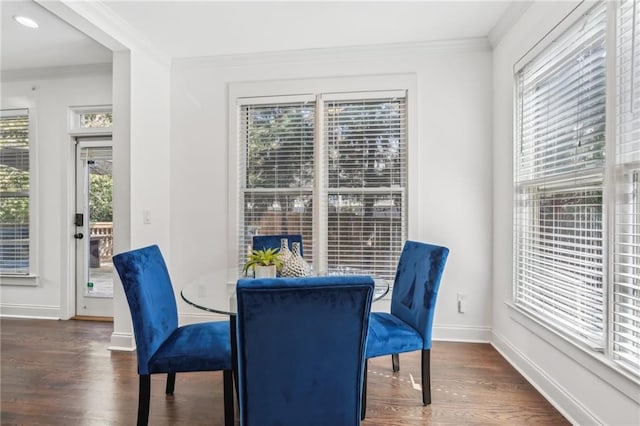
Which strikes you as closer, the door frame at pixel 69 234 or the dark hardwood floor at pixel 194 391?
the dark hardwood floor at pixel 194 391

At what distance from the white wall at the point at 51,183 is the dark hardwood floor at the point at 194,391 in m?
0.83

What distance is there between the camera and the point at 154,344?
5.48ft

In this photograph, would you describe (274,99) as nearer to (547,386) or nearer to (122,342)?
(122,342)

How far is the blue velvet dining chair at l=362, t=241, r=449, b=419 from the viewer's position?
1.87 m

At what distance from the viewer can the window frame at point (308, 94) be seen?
3.06 metres

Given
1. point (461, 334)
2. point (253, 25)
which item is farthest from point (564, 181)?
point (253, 25)

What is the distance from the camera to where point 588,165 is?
175 centimetres

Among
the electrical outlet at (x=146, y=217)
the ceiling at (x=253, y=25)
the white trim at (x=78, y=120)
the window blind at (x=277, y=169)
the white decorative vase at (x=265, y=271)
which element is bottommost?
the white decorative vase at (x=265, y=271)

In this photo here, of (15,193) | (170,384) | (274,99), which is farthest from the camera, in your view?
(15,193)

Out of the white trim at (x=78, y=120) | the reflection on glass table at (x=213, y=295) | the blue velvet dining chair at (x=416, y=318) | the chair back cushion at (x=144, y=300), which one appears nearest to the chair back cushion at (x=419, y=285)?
the blue velvet dining chair at (x=416, y=318)

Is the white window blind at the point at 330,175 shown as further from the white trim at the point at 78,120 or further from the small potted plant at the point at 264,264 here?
the white trim at the point at 78,120

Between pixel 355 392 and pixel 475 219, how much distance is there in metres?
2.27

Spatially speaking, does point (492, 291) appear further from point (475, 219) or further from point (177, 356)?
point (177, 356)

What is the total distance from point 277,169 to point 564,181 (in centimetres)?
233
